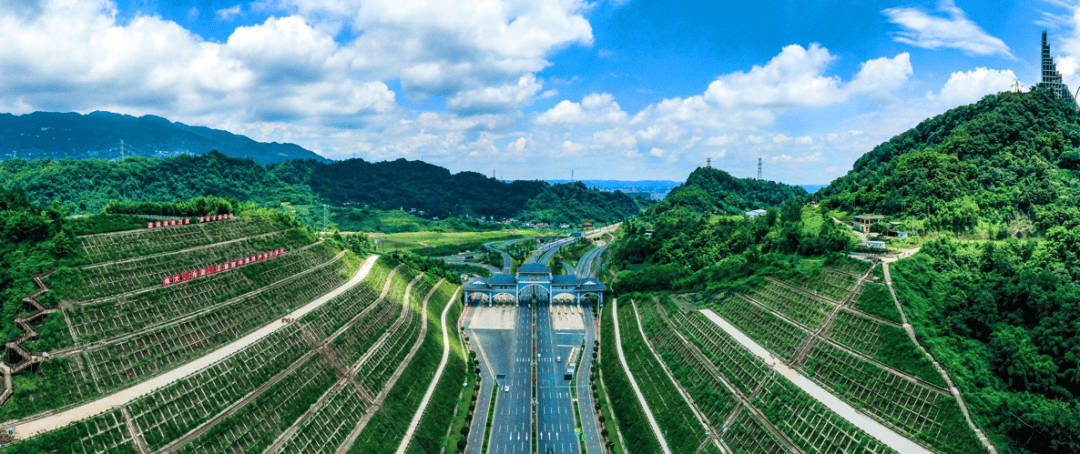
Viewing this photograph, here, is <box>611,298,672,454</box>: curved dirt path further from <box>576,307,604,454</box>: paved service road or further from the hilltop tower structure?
the hilltop tower structure

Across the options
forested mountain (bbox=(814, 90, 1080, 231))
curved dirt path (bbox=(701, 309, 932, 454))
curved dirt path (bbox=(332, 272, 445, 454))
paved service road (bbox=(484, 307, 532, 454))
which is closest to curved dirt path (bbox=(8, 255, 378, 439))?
curved dirt path (bbox=(332, 272, 445, 454))

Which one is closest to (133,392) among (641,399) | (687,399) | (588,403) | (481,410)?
(481,410)

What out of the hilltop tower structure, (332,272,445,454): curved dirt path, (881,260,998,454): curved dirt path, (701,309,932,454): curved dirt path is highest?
the hilltop tower structure

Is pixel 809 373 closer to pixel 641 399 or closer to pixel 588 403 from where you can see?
pixel 641 399

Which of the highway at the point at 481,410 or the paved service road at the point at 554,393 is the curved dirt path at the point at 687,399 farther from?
the highway at the point at 481,410

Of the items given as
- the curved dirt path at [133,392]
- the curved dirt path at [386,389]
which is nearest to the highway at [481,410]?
the curved dirt path at [386,389]

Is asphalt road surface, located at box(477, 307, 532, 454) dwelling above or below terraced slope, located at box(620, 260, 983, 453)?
below
